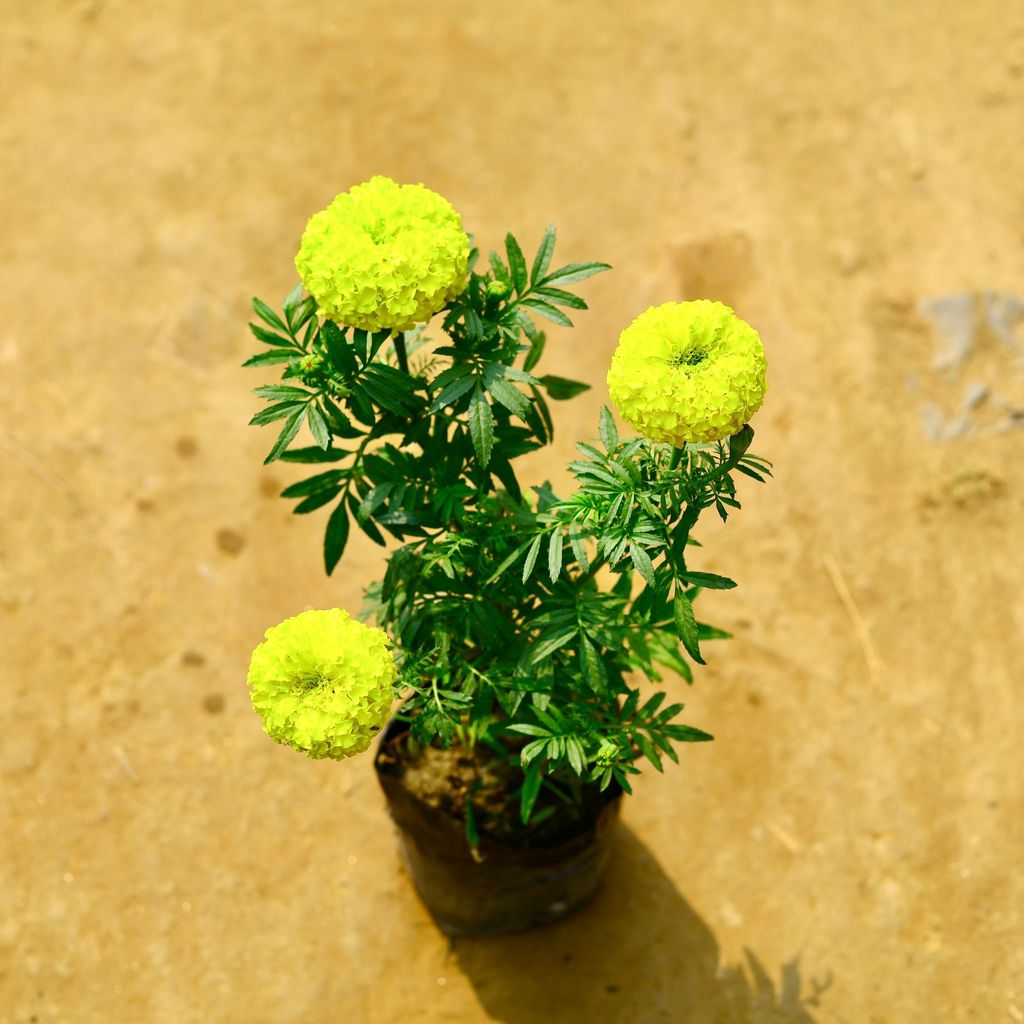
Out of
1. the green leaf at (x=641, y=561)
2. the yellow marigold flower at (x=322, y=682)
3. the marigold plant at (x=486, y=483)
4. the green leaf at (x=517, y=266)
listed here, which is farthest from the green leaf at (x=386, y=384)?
the green leaf at (x=641, y=561)

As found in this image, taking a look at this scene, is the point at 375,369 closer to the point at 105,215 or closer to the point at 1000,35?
the point at 105,215

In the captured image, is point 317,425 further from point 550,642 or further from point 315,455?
point 550,642

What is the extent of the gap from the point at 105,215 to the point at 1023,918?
175 inches

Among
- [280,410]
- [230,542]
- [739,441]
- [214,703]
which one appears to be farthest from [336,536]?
[230,542]

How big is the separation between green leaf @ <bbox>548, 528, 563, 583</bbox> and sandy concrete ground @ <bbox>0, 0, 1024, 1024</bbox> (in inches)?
74.6

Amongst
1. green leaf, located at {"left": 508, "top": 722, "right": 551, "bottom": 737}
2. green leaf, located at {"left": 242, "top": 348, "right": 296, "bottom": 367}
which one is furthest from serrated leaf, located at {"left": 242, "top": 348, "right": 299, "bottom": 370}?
green leaf, located at {"left": 508, "top": 722, "right": 551, "bottom": 737}

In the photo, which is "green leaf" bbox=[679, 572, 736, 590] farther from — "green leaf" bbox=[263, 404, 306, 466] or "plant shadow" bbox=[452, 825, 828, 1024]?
"plant shadow" bbox=[452, 825, 828, 1024]

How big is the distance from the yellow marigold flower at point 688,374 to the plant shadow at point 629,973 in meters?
2.22

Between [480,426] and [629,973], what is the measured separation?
2.17 metres

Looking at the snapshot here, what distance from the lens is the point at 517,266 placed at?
2748 mm

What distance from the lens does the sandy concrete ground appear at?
4.05 metres

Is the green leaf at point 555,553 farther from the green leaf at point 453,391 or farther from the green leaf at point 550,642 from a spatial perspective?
the green leaf at point 453,391

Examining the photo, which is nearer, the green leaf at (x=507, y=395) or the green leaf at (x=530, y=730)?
the green leaf at (x=507, y=395)

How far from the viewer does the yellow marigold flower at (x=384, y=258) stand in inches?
95.3
